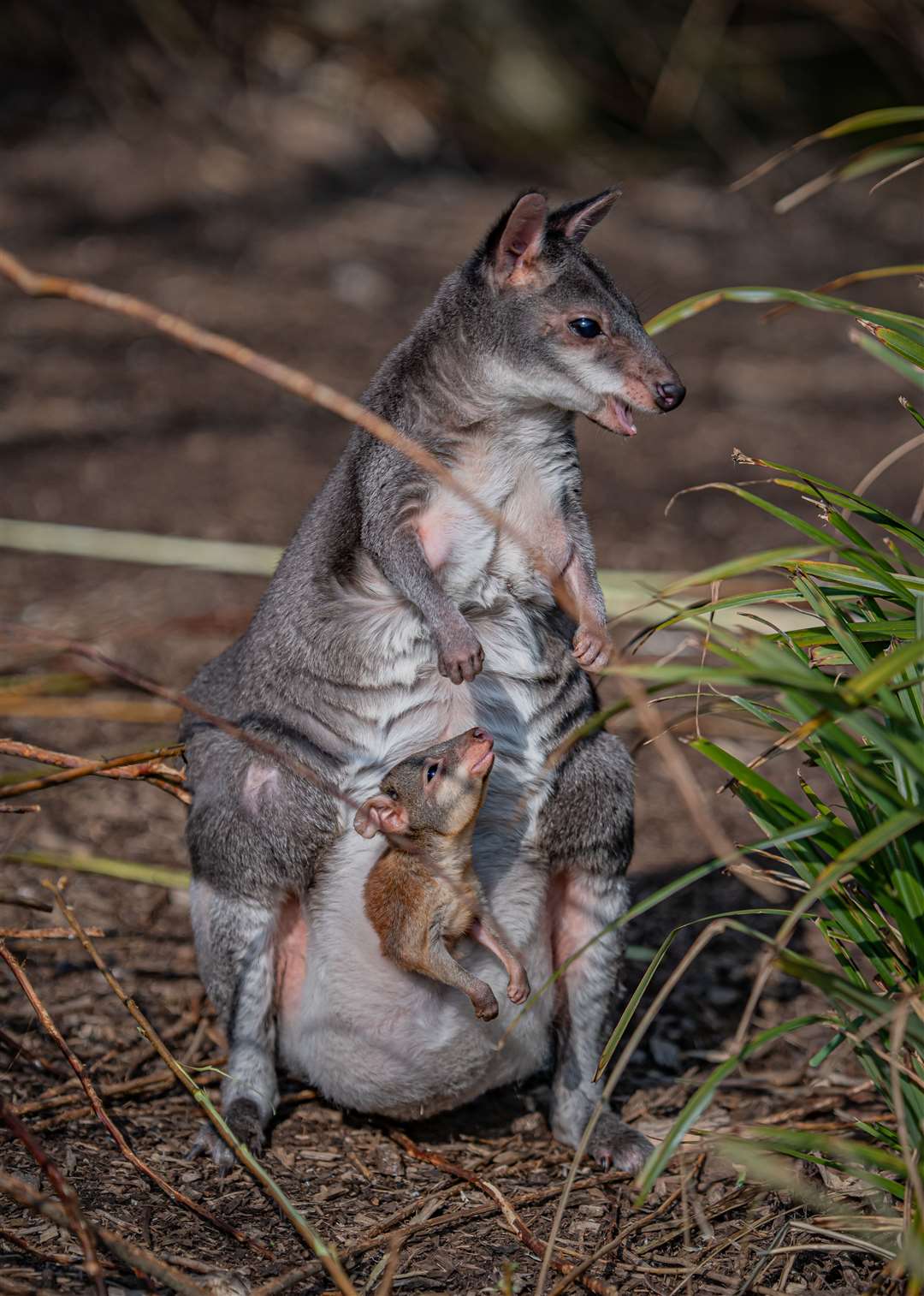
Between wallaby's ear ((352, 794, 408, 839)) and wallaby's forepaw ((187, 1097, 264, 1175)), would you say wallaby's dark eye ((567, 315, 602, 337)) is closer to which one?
wallaby's ear ((352, 794, 408, 839))

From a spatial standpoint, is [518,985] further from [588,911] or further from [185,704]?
[185,704]

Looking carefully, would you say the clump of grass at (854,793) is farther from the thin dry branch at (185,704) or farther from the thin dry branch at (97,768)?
the thin dry branch at (97,768)

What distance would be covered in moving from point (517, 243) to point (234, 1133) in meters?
2.17

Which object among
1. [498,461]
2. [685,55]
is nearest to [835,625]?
[498,461]

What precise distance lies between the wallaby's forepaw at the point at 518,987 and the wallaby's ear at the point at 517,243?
1.59m

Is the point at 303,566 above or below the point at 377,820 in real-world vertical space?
above

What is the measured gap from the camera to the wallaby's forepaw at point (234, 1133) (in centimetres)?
341

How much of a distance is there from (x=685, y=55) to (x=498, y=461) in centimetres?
998

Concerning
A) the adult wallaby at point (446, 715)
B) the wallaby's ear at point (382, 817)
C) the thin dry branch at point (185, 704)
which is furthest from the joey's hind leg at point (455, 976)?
the thin dry branch at point (185, 704)

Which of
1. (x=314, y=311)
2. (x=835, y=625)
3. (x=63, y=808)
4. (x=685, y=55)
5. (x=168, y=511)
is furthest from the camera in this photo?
(x=685, y=55)

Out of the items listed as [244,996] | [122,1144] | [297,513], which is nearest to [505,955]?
[244,996]

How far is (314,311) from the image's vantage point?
32.1ft

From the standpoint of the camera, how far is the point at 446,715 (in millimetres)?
3467

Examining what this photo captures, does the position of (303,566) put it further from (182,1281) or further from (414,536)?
(182,1281)
